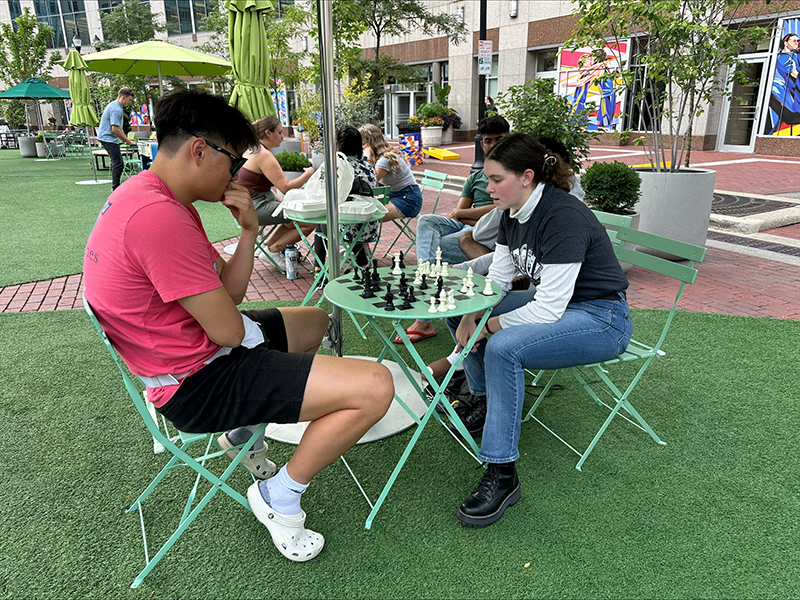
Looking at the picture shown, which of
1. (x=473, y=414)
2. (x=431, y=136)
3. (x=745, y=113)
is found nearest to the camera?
(x=473, y=414)

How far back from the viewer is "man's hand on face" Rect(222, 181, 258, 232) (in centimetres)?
221

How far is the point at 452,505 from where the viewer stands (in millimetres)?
2520

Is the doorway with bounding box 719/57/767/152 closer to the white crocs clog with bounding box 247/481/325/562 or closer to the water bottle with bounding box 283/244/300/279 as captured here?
the water bottle with bounding box 283/244/300/279

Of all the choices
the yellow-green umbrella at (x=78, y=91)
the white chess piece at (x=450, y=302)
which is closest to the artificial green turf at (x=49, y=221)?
the yellow-green umbrella at (x=78, y=91)

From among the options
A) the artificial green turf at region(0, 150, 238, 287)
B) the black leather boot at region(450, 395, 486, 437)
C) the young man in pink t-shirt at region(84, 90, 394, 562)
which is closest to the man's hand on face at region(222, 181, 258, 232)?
the young man in pink t-shirt at region(84, 90, 394, 562)

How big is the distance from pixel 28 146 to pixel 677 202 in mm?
23749

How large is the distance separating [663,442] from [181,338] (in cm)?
247

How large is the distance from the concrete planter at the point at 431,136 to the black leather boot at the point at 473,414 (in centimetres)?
1933

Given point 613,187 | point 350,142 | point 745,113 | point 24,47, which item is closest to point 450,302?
point 350,142

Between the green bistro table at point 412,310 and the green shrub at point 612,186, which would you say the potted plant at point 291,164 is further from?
the green bistro table at point 412,310

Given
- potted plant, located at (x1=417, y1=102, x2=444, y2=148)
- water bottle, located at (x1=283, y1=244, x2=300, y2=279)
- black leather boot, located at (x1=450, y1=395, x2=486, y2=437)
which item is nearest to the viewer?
black leather boot, located at (x1=450, y1=395, x2=486, y2=437)

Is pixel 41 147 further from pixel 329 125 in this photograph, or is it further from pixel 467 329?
pixel 467 329

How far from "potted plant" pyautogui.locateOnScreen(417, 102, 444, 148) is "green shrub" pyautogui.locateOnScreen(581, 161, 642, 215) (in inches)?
632

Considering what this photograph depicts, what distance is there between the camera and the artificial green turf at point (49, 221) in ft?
21.1
